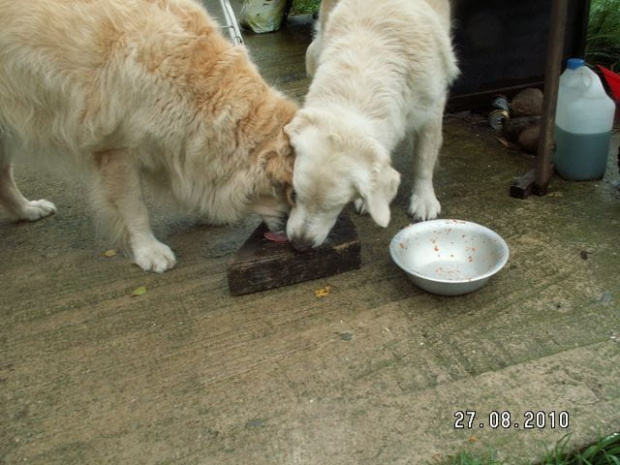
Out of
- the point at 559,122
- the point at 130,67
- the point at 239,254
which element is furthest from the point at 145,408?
the point at 559,122

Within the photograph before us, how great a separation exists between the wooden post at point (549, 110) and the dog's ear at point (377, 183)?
1342mm

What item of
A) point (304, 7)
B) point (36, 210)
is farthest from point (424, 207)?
point (304, 7)

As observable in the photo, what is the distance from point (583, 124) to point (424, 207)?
3.82ft

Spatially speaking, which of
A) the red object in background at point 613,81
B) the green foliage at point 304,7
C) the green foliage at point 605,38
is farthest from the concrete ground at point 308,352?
the green foliage at point 304,7

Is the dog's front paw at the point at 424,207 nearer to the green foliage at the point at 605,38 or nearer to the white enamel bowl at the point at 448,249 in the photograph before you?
the white enamel bowl at the point at 448,249

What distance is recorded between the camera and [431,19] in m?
3.29

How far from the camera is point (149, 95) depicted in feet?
8.93

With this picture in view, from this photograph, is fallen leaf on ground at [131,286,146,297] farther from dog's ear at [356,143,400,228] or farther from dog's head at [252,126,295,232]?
dog's ear at [356,143,400,228]

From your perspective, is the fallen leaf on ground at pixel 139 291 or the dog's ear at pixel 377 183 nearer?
the dog's ear at pixel 377 183

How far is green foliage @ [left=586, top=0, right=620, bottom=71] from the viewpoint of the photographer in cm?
511

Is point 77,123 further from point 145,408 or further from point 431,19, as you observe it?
point 431,19

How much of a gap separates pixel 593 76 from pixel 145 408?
10.7 ft
